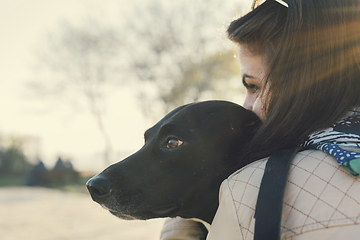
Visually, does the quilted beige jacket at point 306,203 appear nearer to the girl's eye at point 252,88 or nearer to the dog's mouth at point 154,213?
the dog's mouth at point 154,213

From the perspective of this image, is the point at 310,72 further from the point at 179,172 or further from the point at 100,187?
the point at 100,187

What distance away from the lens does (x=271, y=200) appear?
1.10 m

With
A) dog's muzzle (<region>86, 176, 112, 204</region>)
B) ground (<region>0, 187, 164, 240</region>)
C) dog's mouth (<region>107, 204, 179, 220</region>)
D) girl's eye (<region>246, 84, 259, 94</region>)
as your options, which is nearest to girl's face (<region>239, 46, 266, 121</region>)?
girl's eye (<region>246, 84, 259, 94</region>)

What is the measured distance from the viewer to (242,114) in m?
2.16

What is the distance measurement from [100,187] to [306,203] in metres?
1.21

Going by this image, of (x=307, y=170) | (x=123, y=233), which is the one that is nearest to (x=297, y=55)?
(x=307, y=170)

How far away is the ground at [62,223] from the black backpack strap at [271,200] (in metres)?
4.84

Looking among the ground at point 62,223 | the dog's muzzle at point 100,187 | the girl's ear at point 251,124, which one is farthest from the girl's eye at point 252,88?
the ground at point 62,223

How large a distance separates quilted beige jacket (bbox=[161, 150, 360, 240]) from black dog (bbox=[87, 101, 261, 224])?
2.27 feet

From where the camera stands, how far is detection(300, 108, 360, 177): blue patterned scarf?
1.11 meters

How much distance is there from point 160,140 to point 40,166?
1676cm

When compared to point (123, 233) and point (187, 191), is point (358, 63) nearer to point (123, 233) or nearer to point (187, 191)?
point (187, 191)

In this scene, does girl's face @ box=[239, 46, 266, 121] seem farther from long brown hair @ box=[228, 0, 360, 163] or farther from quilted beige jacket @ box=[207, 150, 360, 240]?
quilted beige jacket @ box=[207, 150, 360, 240]

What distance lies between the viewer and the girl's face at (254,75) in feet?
6.40
